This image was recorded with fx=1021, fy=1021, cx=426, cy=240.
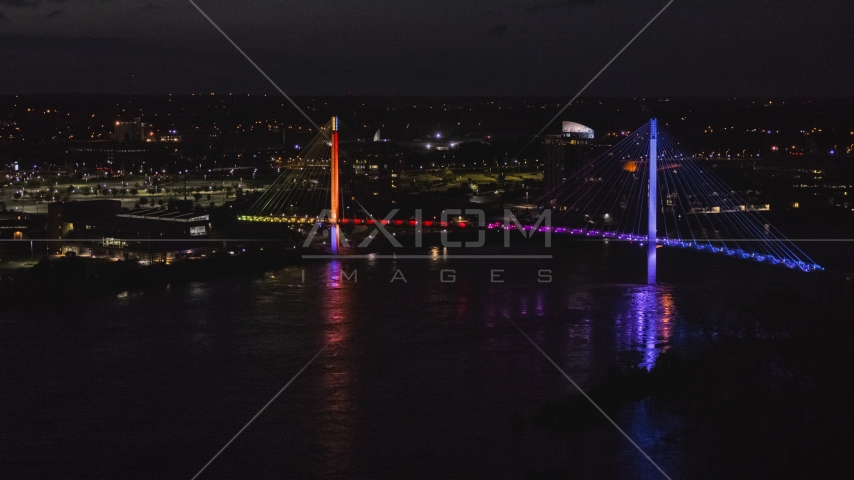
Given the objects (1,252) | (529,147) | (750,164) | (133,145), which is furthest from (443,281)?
(133,145)

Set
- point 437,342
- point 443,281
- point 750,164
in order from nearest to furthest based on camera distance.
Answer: point 437,342, point 443,281, point 750,164

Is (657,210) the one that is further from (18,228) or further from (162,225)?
(18,228)

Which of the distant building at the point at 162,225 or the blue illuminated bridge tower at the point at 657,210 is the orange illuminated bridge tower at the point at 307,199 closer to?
the distant building at the point at 162,225

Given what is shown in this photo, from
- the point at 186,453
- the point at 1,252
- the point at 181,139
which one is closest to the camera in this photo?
the point at 186,453

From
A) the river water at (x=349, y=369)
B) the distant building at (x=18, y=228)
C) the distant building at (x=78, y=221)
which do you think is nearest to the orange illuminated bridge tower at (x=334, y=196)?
the river water at (x=349, y=369)

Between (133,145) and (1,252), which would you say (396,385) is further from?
(133,145)
